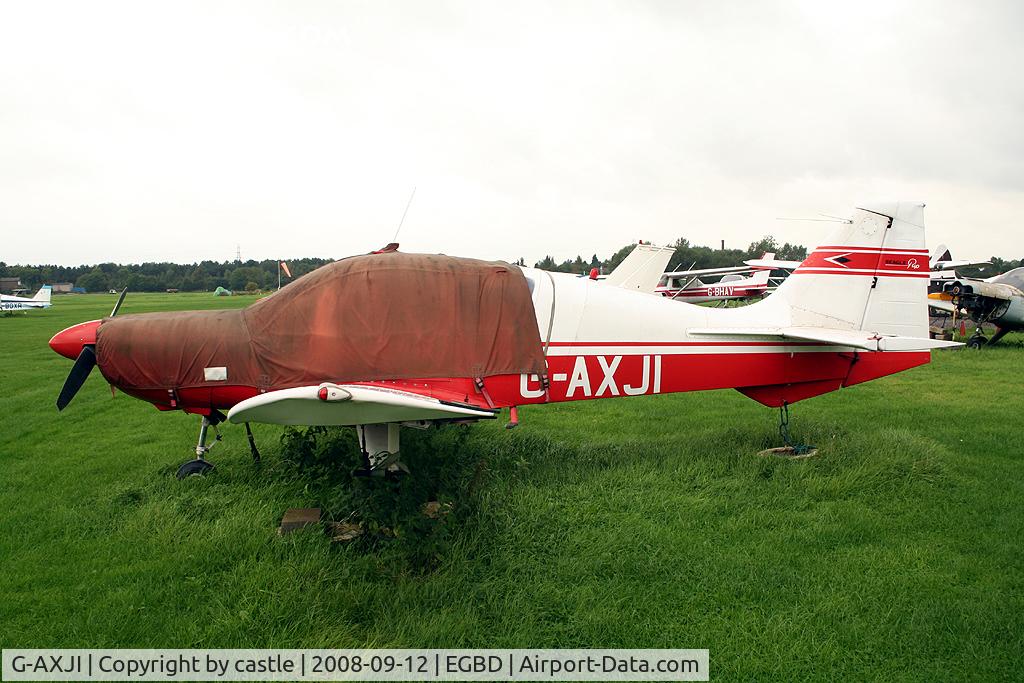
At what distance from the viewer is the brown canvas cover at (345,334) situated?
4.97 metres

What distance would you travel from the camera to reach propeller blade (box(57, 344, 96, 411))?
5270 mm

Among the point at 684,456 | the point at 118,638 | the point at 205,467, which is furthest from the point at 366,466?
the point at 684,456

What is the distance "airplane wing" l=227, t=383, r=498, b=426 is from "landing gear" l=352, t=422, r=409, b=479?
1.09 meters

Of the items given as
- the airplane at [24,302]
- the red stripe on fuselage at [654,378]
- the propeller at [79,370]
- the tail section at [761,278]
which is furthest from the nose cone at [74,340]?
the airplane at [24,302]

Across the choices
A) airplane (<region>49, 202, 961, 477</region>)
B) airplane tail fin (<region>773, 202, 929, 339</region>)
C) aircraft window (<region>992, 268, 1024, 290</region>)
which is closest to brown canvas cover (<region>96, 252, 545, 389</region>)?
airplane (<region>49, 202, 961, 477</region>)

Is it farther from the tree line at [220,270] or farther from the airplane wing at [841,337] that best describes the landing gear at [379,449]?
the tree line at [220,270]

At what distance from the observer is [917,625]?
11.5 feet

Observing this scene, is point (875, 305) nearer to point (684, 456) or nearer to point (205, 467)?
point (684, 456)

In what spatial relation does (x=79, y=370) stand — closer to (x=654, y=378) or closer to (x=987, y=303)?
(x=654, y=378)

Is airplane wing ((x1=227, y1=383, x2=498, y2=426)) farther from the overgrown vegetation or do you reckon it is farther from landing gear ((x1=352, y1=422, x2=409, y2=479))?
landing gear ((x1=352, y1=422, x2=409, y2=479))

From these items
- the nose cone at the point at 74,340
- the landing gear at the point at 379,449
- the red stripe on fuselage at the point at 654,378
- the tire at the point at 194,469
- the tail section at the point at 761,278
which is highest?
the tail section at the point at 761,278

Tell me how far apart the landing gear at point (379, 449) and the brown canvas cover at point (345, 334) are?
63 centimetres

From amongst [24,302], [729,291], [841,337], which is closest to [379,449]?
[841,337]

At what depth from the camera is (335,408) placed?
3883 millimetres
